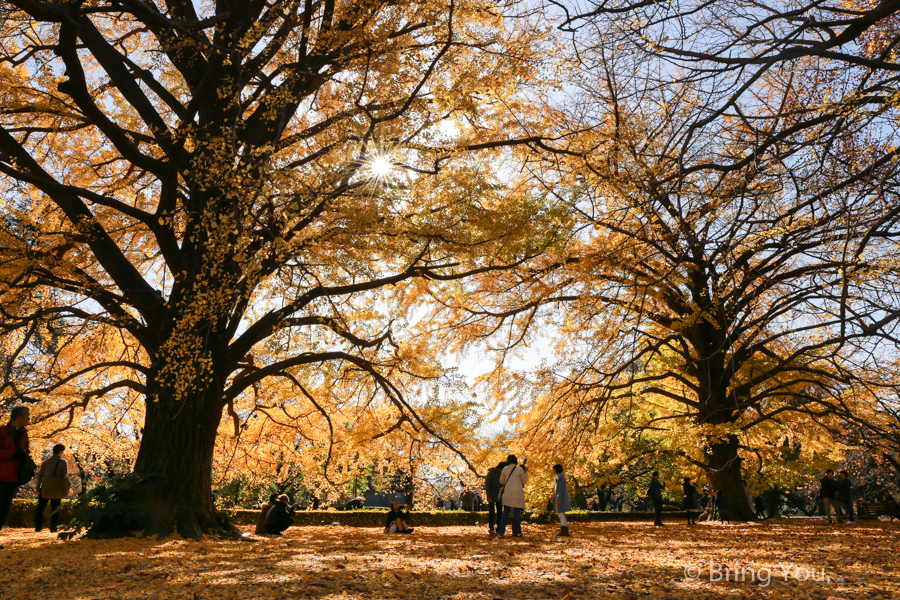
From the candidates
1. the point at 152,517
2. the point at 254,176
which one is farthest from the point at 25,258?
the point at 152,517

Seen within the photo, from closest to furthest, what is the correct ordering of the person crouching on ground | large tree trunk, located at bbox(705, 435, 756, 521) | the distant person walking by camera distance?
1. the person crouching on ground
2. large tree trunk, located at bbox(705, 435, 756, 521)
3. the distant person walking

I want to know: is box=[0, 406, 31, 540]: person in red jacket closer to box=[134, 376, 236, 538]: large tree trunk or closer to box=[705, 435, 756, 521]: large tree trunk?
box=[134, 376, 236, 538]: large tree trunk

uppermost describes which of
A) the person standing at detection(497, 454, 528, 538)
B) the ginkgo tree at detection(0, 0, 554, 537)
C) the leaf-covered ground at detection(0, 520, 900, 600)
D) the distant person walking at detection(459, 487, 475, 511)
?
the ginkgo tree at detection(0, 0, 554, 537)

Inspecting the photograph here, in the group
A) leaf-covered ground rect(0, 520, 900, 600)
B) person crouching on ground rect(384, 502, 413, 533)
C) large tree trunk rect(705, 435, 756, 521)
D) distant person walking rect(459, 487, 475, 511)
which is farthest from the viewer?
distant person walking rect(459, 487, 475, 511)

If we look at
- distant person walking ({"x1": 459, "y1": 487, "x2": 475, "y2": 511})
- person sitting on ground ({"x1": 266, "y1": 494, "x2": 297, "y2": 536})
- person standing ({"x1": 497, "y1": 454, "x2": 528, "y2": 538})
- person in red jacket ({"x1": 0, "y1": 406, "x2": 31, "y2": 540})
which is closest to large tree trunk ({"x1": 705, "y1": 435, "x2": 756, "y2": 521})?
distant person walking ({"x1": 459, "y1": 487, "x2": 475, "y2": 511})

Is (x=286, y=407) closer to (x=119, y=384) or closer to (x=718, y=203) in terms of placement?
(x=119, y=384)

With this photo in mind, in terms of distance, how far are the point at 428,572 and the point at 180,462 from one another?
4689 millimetres

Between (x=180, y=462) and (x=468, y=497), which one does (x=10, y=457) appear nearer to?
(x=180, y=462)

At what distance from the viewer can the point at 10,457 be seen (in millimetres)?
5590

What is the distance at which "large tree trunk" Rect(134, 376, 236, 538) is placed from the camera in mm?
7617

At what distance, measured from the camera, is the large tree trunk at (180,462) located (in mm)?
7617

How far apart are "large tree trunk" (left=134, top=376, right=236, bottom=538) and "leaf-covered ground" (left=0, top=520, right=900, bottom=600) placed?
595 millimetres

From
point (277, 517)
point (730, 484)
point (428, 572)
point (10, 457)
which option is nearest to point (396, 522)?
point (277, 517)

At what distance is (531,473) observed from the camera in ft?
37.9
